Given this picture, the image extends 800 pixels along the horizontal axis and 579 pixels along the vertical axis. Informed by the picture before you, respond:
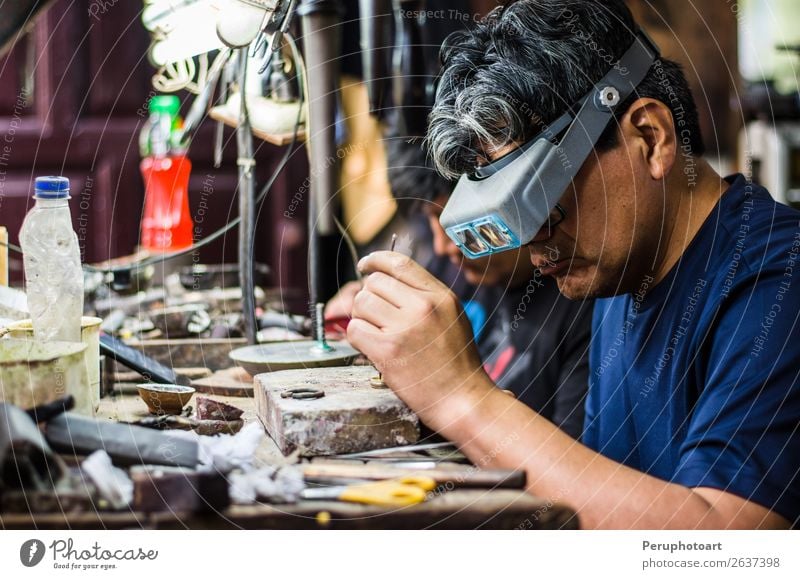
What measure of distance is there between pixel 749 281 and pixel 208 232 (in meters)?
2.03

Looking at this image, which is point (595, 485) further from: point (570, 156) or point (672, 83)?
point (672, 83)

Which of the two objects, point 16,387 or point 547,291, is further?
point 547,291

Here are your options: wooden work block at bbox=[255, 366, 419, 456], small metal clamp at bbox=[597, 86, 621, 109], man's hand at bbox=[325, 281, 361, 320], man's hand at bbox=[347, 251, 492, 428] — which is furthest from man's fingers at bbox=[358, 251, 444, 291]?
man's hand at bbox=[325, 281, 361, 320]

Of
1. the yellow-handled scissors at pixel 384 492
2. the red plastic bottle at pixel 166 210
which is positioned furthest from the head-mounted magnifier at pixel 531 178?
the red plastic bottle at pixel 166 210

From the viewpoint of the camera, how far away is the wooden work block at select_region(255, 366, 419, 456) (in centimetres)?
97

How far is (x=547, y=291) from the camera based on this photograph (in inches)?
88.4

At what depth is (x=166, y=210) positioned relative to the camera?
225 cm

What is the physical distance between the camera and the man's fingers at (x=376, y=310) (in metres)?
1.05

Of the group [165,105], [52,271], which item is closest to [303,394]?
[52,271]

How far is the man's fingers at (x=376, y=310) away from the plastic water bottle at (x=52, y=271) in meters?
0.39

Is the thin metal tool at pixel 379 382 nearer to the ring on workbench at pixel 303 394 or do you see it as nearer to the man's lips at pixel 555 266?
the ring on workbench at pixel 303 394

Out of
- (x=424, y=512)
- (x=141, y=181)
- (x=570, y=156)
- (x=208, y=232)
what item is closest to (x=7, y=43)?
(x=570, y=156)
